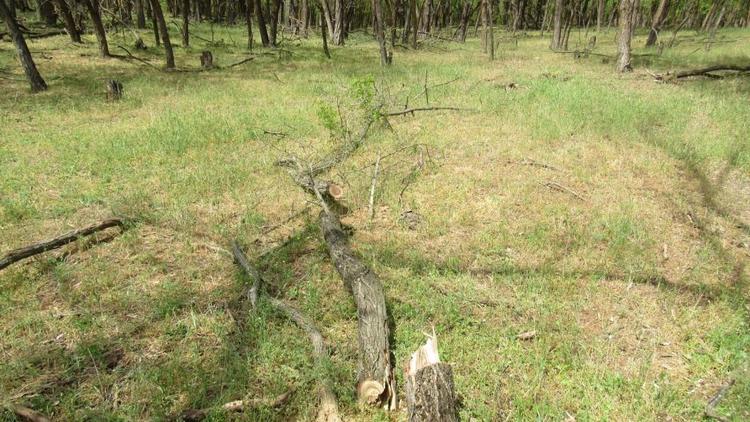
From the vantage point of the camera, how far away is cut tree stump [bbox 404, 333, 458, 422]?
9.32 feet

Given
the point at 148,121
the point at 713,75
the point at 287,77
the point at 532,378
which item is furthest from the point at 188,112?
the point at 713,75

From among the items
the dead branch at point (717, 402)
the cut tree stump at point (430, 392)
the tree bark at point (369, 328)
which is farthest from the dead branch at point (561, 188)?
the cut tree stump at point (430, 392)

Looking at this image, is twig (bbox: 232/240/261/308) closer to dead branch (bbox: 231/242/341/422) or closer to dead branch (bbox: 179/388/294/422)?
dead branch (bbox: 231/242/341/422)

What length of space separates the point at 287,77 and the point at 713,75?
15061 millimetres

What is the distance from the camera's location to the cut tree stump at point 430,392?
2840mm

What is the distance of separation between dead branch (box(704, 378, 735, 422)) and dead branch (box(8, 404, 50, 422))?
492cm

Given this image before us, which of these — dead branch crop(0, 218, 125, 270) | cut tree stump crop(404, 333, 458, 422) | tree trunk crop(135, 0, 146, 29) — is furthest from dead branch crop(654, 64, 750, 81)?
tree trunk crop(135, 0, 146, 29)

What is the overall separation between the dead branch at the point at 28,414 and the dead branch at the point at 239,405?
0.97 metres

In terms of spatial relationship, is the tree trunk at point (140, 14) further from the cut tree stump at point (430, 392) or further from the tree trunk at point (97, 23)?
the cut tree stump at point (430, 392)

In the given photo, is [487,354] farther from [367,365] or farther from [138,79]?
[138,79]

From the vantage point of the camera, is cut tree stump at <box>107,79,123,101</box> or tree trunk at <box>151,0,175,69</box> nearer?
→ cut tree stump at <box>107,79,123,101</box>

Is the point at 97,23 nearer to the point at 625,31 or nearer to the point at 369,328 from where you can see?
the point at 369,328

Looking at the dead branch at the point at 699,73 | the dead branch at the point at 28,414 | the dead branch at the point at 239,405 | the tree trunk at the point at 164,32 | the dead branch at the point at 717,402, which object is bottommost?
the dead branch at the point at 239,405

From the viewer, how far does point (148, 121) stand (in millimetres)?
10219
